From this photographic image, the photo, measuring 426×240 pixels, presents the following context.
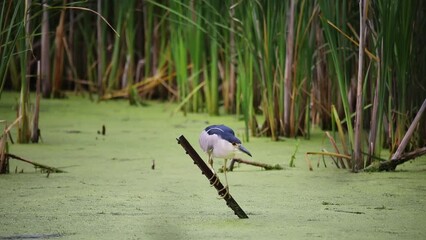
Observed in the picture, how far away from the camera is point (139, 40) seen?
21.2 ft

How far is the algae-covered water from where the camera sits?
2.35 m

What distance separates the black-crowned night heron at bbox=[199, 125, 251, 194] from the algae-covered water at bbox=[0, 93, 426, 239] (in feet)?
0.59

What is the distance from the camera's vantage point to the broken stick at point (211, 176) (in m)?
2.26

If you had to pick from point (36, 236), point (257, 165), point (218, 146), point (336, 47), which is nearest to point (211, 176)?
point (218, 146)

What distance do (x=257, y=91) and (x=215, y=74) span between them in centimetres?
31

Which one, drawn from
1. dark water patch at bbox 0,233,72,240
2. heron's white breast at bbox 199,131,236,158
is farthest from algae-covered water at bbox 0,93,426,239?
heron's white breast at bbox 199,131,236,158

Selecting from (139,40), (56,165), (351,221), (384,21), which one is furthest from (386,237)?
(139,40)

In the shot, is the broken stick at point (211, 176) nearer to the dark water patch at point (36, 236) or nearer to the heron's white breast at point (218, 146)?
the heron's white breast at point (218, 146)

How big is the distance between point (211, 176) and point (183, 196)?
0.57 meters

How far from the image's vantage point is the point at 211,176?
2.34m

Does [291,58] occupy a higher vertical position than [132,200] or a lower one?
higher

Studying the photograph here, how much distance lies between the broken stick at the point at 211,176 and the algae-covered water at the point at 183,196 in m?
0.03

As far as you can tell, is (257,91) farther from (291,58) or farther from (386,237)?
(386,237)

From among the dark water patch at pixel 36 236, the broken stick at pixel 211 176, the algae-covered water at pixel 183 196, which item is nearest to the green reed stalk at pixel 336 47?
the algae-covered water at pixel 183 196
